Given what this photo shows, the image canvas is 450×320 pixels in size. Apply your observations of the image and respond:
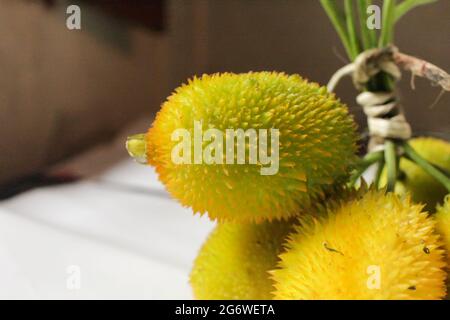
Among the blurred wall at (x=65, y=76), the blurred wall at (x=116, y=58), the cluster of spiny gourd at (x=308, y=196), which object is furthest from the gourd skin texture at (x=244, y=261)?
the blurred wall at (x=65, y=76)

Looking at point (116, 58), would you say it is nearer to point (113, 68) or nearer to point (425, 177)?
point (113, 68)

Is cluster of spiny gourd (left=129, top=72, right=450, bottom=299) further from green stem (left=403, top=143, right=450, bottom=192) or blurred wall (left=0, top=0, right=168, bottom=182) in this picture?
blurred wall (left=0, top=0, right=168, bottom=182)

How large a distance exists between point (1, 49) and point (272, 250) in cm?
46

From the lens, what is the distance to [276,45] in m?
0.42

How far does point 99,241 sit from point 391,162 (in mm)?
255

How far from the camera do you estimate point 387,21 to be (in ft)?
1.00

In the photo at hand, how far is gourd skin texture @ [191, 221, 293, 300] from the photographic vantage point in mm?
289

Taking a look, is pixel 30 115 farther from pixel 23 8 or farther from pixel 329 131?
pixel 329 131

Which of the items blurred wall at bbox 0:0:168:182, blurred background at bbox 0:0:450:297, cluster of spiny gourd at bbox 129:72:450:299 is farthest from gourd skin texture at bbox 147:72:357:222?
blurred wall at bbox 0:0:168:182

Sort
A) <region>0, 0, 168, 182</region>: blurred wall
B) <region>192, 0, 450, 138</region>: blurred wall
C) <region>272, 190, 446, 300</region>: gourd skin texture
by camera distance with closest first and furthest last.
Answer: <region>272, 190, 446, 300</region>: gourd skin texture, <region>192, 0, 450, 138</region>: blurred wall, <region>0, 0, 168, 182</region>: blurred wall

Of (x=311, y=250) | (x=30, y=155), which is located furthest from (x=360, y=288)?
(x=30, y=155)

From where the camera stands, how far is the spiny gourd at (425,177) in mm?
299

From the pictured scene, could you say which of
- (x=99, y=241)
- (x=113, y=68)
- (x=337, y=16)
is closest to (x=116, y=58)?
(x=113, y=68)

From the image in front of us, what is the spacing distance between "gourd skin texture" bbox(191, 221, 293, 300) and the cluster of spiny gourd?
0.7 inches
